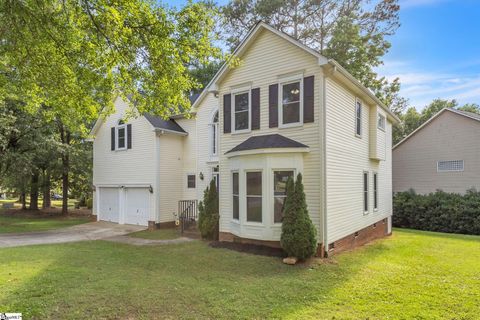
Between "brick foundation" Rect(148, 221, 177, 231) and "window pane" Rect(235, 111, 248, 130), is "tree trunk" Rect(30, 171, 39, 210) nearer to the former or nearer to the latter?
"brick foundation" Rect(148, 221, 177, 231)

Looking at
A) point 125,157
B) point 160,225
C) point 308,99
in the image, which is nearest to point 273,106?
Answer: point 308,99

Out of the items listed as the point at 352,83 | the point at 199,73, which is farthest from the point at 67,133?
the point at 352,83

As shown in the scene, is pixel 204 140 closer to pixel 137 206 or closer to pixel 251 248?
pixel 137 206

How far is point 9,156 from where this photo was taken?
59.6 ft

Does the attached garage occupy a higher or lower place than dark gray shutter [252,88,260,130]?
lower

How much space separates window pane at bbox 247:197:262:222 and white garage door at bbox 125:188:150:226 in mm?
8094

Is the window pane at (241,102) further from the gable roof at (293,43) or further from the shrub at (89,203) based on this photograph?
the shrub at (89,203)

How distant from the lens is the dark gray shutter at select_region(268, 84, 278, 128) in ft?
33.1

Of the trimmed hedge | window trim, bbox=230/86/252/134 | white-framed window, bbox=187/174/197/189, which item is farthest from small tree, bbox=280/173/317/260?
the trimmed hedge

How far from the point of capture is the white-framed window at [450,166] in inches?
758

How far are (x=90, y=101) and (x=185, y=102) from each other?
265cm

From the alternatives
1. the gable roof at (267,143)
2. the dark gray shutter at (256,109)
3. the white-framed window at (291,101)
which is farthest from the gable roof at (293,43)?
the gable roof at (267,143)

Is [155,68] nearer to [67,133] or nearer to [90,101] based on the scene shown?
[90,101]

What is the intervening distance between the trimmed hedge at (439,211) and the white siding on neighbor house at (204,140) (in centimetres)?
1304
